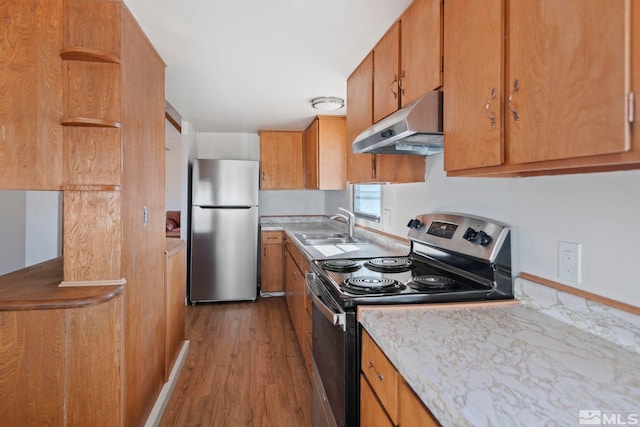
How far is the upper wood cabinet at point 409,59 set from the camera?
1387 millimetres

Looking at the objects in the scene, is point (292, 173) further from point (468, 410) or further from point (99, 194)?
point (468, 410)

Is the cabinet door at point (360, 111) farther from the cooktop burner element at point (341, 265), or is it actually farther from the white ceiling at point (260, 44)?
the cooktop burner element at point (341, 265)

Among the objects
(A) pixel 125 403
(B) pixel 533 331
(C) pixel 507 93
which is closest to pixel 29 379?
(A) pixel 125 403

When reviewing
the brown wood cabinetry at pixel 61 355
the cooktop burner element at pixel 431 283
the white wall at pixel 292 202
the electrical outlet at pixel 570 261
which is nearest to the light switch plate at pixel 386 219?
the cooktop burner element at pixel 431 283

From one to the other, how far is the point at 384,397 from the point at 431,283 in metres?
0.56

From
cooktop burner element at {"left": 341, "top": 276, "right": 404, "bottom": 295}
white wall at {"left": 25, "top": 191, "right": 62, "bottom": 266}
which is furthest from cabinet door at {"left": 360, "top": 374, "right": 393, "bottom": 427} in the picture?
white wall at {"left": 25, "top": 191, "right": 62, "bottom": 266}

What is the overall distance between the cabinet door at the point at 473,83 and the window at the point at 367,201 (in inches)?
61.8

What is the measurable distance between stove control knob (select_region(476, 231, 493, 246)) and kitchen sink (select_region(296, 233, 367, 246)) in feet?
4.87

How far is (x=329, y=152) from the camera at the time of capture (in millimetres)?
3748

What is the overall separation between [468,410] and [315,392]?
135cm

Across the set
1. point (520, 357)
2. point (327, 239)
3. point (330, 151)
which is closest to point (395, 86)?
point (520, 357)

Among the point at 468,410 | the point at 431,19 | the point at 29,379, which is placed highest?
the point at 431,19

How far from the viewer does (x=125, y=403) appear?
1516 millimetres

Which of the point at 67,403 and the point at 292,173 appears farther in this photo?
the point at 292,173
